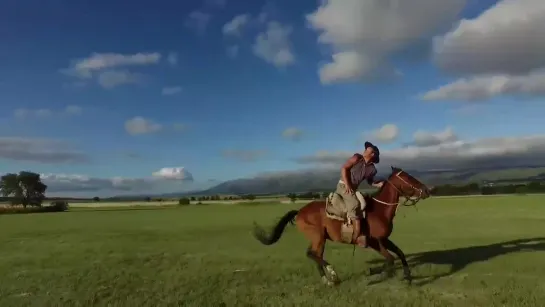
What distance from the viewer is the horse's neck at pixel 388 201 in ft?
38.5

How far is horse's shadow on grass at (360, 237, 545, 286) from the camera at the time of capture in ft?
43.9

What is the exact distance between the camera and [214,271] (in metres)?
14.2

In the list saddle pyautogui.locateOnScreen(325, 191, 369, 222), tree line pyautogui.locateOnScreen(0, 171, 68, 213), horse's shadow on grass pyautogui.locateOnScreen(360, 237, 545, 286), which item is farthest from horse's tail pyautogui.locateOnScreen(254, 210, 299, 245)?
tree line pyautogui.locateOnScreen(0, 171, 68, 213)

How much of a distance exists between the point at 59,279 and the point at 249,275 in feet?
16.7

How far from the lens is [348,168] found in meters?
11.6

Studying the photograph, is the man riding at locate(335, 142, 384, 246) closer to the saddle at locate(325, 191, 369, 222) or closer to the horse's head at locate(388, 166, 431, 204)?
the saddle at locate(325, 191, 369, 222)

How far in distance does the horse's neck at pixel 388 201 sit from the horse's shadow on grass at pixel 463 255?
5.88ft

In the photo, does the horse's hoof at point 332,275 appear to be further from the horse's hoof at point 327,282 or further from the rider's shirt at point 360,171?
the rider's shirt at point 360,171

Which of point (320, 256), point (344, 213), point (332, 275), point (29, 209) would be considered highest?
point (29, 209)

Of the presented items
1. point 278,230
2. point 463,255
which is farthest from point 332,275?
point 463,255

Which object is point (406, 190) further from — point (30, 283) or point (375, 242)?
point (30, 283)

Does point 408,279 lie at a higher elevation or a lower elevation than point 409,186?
lower

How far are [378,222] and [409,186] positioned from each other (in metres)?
1.14

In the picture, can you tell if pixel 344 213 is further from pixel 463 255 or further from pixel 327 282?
pixel 463 255
